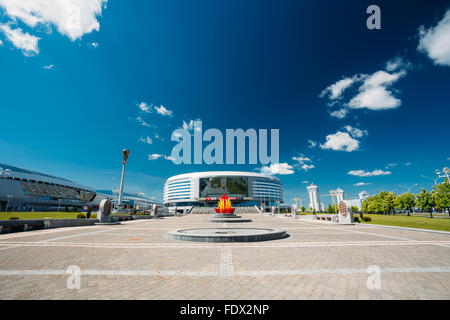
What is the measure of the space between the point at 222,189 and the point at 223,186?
2.16 m

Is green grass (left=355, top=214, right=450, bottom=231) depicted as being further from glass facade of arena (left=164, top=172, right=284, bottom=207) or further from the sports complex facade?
the sports complex facade

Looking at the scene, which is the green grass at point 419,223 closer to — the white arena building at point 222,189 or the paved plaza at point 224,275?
the paved plaza at point 224,275

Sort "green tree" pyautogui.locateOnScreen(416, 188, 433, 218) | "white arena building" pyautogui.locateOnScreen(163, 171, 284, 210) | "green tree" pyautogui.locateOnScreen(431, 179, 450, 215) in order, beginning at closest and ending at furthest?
"green tree" pyautogui.locateOnScreen(431, 179, 450, 215), "green tree" pyautogui.locateOnScreen(416, 188, 433, 218), "white arena building" pyautogui.locateOnScreen(163, 171, 284, 210)

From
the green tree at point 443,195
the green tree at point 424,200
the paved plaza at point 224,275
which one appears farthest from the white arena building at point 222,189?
the paved plaza at point 224,275

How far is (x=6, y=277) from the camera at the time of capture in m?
4.83

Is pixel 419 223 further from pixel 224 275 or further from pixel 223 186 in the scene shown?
pixel 223 186

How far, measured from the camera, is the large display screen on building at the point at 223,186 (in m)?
116

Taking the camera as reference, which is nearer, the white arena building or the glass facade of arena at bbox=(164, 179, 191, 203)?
the white arena building

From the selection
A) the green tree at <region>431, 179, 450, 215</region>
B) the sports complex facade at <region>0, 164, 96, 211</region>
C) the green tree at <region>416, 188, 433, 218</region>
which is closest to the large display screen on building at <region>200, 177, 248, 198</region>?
the sports complex facade at <region>0, 164, 96, 211</region>

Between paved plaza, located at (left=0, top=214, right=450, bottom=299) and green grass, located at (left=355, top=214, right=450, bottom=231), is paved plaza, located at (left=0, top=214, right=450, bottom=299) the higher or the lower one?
the higher one

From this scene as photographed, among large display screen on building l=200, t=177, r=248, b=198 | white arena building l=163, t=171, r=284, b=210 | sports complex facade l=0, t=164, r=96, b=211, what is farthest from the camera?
large display screen on building l=200, t=177, r=248, b=198

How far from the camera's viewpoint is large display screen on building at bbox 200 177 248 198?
116m

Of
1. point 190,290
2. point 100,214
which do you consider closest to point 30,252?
point 190,290
